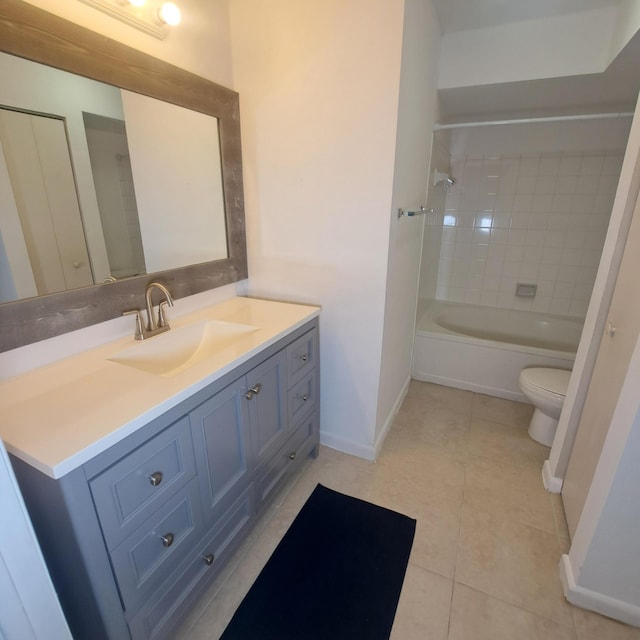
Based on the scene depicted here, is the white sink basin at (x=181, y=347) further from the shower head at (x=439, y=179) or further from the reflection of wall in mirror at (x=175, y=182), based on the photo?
the shower head at (x=439, y=179)

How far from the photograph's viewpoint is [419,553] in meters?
1.45

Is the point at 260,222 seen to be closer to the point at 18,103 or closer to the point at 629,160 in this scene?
the point at 18,103

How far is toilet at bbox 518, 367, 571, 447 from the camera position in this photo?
1943 mm

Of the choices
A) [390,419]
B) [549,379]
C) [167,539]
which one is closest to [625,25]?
[549,379]

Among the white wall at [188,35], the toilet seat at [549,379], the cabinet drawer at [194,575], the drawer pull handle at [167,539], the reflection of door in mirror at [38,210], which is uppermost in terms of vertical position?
the white wall at [188,35]

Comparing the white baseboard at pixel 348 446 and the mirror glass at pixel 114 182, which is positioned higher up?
the mirror glass at pixel 114 182

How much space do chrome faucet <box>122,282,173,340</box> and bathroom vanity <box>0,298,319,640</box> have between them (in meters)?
0.04

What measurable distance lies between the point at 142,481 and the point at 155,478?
3 cm

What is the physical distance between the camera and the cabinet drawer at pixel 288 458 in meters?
1.47

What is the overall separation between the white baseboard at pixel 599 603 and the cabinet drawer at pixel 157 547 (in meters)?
1.32

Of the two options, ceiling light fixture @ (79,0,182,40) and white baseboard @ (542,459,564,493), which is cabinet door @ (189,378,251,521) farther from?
white baseboard @ (542,459,564,493)

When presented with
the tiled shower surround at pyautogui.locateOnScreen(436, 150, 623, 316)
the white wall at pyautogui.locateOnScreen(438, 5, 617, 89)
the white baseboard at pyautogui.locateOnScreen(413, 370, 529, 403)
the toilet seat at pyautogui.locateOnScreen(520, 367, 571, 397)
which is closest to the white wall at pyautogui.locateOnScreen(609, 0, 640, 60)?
the white wall at pyautogui.locateOnScreen(438, 5, 617, 89)

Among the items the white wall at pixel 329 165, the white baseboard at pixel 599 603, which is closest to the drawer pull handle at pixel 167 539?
the white wall at pixel 329 165

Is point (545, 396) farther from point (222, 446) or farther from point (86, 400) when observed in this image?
point (86, 400)
